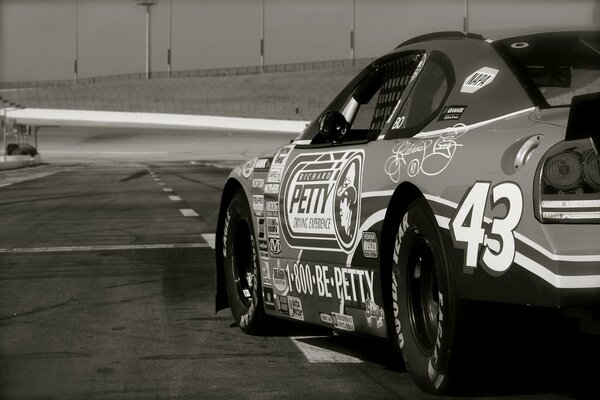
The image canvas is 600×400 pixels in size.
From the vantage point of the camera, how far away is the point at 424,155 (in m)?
4.84

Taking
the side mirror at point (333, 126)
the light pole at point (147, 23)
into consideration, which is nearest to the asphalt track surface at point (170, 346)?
the side mirror at point (333, 126)

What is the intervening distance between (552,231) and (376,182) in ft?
4.13

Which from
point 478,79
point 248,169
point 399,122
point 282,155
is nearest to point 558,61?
point 478,79

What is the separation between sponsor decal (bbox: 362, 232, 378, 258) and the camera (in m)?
5.18

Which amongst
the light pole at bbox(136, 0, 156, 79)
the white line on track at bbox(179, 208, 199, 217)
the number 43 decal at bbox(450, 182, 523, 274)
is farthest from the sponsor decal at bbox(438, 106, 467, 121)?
the light pole at bbox(136, 0, 156, 79)

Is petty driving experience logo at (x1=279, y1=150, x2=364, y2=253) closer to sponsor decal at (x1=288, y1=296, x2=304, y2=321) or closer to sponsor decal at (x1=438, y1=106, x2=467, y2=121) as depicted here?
sponsor decal at (x1=288, y1=296, x2=304, y2=321)

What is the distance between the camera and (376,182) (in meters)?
5.16

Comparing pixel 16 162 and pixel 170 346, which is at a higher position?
pixel 16 162

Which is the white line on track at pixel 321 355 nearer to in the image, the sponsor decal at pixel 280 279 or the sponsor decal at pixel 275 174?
the sponsor decal at pixel 280 279

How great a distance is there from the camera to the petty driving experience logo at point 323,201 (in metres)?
5.41

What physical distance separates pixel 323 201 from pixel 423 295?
0.90 metres

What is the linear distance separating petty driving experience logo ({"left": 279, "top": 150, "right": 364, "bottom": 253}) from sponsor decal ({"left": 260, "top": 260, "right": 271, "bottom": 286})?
36 cm

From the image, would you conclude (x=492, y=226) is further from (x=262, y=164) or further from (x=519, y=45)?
(x=262, y=164)

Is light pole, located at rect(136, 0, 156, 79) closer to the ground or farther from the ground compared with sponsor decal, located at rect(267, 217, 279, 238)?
farther from the ground
